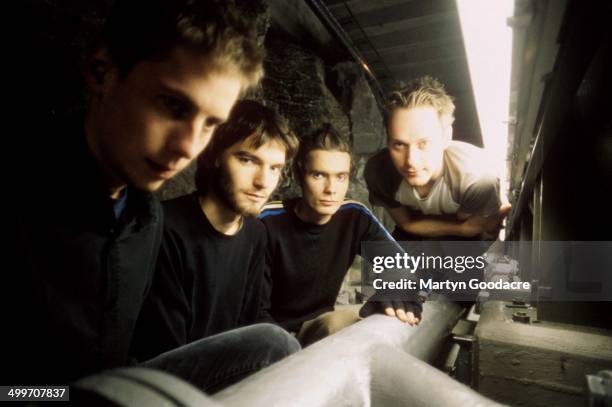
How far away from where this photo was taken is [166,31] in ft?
2.69

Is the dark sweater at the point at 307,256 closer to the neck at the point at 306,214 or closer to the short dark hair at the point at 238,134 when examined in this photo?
the neck at the point at 306,214

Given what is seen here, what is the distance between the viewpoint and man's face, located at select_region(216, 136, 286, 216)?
51.3 inches

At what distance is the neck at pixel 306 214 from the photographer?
1.76 metres

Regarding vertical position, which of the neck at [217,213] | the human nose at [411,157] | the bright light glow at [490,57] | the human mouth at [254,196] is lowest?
the neck at [217,213]

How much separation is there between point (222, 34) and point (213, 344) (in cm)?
92

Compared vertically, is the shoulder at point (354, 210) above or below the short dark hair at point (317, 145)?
below

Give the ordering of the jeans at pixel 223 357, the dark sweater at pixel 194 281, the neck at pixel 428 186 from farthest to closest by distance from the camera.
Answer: the neck at pixel 428 186 < the dark sweater at pixel 194 281 < the jeans at pixel 223 357

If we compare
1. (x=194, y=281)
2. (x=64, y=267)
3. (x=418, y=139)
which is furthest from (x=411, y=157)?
(x=64, y=267)

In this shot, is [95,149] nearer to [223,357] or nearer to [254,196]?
[254,196]

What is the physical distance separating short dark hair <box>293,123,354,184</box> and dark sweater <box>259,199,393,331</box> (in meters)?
0.22

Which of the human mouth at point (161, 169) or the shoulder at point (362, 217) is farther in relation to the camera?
the shoulder at point (362, 217)

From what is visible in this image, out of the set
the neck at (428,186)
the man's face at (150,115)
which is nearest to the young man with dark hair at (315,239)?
the neck at (428,186)

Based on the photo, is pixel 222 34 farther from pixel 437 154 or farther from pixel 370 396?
pixel 437 154

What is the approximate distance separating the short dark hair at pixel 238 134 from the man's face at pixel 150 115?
47 centimetres
